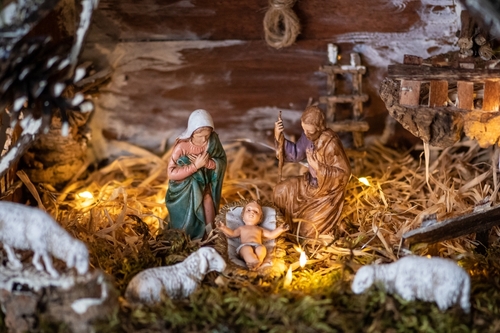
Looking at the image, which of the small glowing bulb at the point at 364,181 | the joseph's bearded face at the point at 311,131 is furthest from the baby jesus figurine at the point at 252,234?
the small glowing bulb at the point at 364,181

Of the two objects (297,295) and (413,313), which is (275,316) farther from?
(413,313)

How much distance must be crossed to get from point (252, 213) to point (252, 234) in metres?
0.13

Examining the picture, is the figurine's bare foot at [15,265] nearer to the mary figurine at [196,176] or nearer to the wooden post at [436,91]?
the mary figurine at [196,176]

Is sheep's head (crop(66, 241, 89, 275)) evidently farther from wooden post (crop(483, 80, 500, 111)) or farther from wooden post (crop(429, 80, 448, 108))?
wooden post (crop(483, 80, 500, 111))

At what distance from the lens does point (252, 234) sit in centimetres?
411

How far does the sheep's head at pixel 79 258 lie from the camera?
11.0 ft

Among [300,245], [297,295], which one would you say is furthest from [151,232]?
[297,295]

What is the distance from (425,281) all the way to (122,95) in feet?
9.92

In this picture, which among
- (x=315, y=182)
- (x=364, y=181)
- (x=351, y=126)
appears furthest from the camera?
(x=351, y=126)

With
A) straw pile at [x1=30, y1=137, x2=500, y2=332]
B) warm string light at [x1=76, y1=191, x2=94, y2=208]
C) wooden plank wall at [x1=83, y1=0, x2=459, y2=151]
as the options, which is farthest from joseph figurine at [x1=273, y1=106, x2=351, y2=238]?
warm string light at [x1=76, y1=191, x2=94, y2=208]

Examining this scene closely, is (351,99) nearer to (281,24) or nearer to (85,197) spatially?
(281,24)

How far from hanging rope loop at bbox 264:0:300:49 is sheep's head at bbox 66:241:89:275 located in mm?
2345

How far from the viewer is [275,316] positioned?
342 centimetres

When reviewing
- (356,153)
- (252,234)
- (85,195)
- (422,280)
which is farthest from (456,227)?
(85,195)
